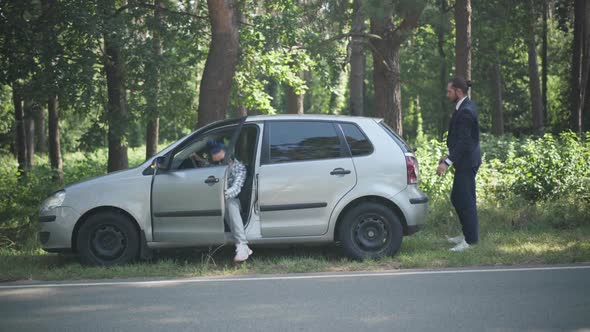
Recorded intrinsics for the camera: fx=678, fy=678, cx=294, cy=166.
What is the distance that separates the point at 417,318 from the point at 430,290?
3.53ft

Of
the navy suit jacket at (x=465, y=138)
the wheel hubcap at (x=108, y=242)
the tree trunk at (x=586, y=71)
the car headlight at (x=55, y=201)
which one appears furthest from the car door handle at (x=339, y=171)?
the tree trunk at (x=586, y=71)

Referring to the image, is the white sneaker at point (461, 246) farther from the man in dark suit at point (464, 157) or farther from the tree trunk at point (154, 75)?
the tree trunk at point (154, 75)

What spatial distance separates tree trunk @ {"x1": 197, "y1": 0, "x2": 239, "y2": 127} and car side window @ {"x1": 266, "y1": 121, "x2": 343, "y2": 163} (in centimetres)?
326

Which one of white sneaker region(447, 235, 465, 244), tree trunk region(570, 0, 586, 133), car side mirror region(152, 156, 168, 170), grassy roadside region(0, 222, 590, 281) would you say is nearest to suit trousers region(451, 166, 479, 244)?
grassy roadside region(0, 222, 590, 281)

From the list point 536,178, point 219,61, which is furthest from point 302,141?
point 536,178

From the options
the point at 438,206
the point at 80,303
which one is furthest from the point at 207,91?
the point at 80,303

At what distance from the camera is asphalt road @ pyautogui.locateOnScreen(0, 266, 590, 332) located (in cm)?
557

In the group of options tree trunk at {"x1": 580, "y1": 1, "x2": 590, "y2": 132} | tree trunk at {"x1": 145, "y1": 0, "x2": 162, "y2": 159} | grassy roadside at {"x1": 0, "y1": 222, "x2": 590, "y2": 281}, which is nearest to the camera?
grassy roadside at {"x1": 0, "y1": 222, "x2": 590, "y2": 281}

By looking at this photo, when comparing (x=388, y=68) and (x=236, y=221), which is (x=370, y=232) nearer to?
(x=236, y=221)

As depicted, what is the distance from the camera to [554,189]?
11.5 metres

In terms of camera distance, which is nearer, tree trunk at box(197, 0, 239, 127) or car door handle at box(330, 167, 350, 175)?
car door handle at box(330, 167, 350, 175)

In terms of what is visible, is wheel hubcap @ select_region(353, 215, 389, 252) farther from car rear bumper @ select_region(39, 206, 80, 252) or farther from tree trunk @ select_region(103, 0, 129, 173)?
tree trunk @ select_region(103, 0, 129, 173)

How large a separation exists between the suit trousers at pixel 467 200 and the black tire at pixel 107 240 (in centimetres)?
418

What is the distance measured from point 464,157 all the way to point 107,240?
15.3 feet
